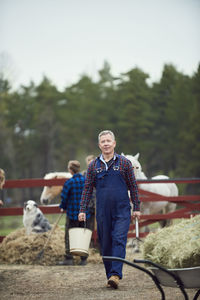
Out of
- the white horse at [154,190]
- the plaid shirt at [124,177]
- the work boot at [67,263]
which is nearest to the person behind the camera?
the plaid shirt at [124,177]

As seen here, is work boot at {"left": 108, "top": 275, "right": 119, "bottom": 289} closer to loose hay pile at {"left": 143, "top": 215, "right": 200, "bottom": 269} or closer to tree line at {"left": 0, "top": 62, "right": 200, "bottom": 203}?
loose hay pile at {"left": 143, "top": 215, "right": 200, "bottom": 269}

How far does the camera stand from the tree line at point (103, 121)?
47.6 metres

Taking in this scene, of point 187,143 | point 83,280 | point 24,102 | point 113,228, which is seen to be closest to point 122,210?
point 113,228

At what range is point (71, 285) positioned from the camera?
650 centimetres

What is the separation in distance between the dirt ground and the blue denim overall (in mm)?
367

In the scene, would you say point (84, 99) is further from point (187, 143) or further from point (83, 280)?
point (83, 280)

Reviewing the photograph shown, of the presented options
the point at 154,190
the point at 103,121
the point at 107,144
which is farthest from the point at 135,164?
the point at 103,121

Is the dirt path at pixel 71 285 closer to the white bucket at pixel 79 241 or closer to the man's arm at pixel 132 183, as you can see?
the white bucket at pixel 79 241

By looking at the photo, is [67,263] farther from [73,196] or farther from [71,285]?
[71,285]

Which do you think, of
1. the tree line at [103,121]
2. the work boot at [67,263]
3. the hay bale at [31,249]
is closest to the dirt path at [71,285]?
the work boot at [67,263]

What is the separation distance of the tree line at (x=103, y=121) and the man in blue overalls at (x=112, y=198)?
3863 cm

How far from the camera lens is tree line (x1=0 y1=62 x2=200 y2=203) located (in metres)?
47.6

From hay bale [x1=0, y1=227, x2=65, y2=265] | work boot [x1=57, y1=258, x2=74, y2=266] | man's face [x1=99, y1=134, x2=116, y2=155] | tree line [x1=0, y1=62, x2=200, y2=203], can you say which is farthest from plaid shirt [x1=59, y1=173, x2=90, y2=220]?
tree line [x1=0, y1=62, x2=200, y2=203]

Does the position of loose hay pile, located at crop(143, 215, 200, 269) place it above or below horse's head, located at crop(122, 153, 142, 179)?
below
